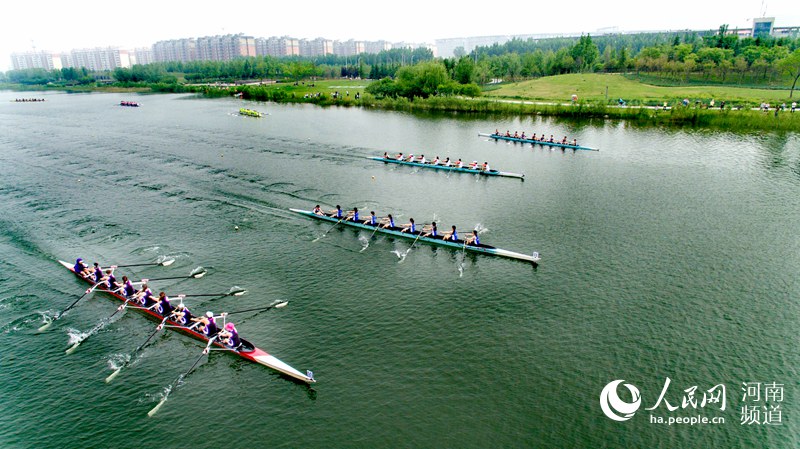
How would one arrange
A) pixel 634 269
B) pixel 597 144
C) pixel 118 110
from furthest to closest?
pixel 118 110, pixel 597 144, pixel 634 269

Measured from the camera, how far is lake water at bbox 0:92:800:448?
13.5 meters

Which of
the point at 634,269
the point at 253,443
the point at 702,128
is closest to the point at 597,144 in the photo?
the point at 702,128

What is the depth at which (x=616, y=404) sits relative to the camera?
13.9 m

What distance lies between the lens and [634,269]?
21.6m

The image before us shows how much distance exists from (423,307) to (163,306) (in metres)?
10.2

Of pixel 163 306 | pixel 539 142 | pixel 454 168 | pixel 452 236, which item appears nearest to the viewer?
pixel 163 306

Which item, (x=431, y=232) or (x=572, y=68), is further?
(x=572, y=68)

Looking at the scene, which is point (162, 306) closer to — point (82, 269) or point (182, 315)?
point (182, 315)

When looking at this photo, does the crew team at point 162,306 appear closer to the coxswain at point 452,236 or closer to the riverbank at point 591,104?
the coxswain at point 452,236

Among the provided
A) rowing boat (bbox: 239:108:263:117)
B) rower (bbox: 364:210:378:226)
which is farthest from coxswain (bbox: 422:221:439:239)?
rowing boat (bbox: 239:108:263:117)

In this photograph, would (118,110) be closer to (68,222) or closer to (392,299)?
(68,222)

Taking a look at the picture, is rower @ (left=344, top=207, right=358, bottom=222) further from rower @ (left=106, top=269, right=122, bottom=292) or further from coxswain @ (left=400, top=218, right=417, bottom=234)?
rower @ (left=106, top=269, right=122, bottom=292)

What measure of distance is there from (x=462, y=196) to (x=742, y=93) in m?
59.5

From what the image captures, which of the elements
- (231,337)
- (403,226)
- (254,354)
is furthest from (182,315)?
(403,226)
